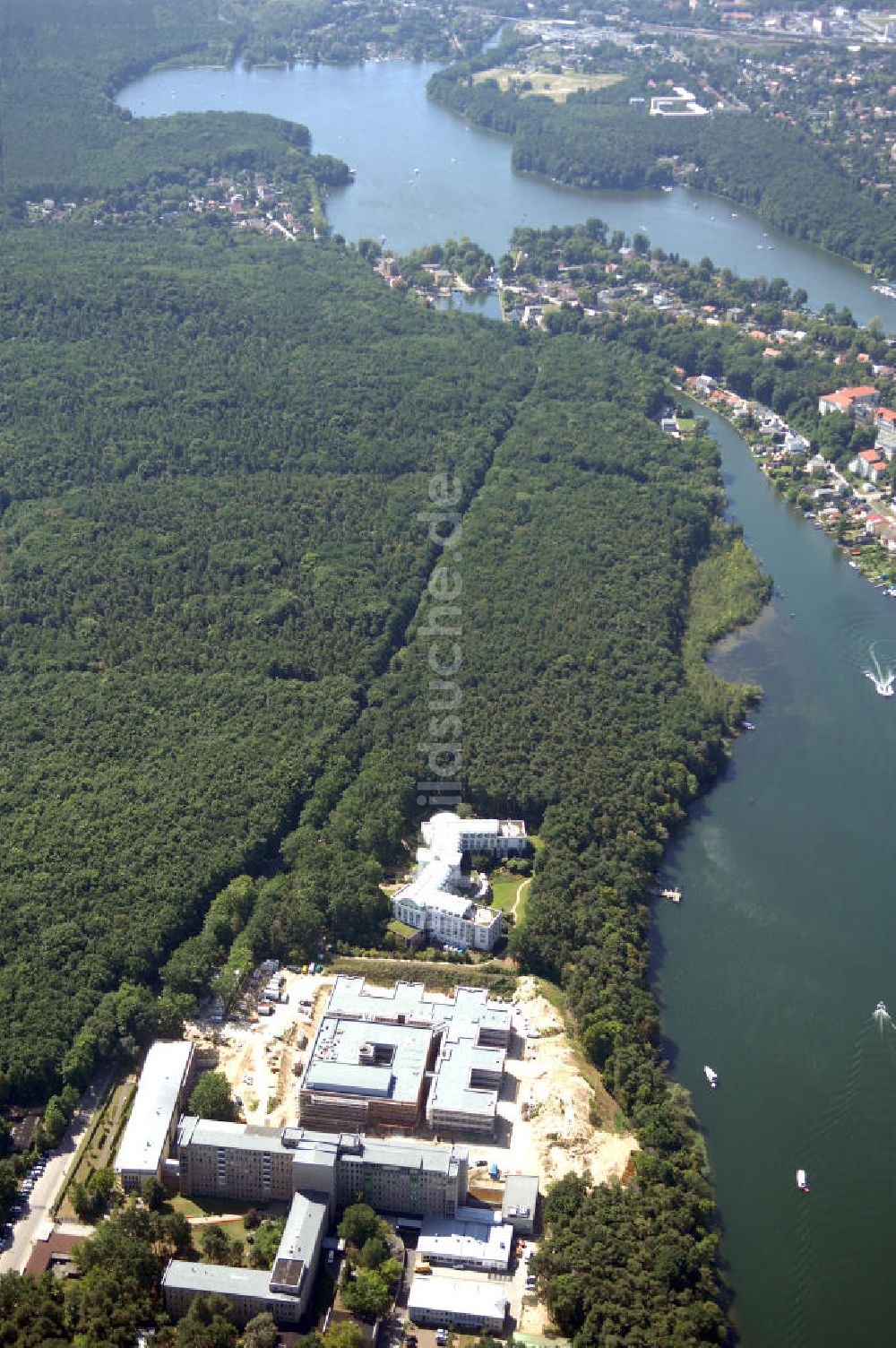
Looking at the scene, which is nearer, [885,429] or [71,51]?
[885,429]

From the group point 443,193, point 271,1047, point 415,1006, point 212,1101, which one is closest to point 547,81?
point 443,193

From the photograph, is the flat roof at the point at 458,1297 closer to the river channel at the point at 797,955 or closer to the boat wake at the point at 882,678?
the river channel at the point at 797,955

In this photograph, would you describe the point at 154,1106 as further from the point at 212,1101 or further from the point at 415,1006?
the point at 415,1006

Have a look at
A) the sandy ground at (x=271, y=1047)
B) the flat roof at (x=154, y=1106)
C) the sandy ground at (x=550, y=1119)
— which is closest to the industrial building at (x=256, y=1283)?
the flat roof at (x=154, y=1106)

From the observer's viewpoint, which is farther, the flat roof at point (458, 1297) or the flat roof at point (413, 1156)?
the flat roof at point (413, 1156)

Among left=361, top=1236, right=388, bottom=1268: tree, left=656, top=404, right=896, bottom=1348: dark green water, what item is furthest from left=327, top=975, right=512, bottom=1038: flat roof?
left=361, top=1236, right=388, bottom=1268: tree

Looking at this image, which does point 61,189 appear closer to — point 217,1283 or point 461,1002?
point 461,1002

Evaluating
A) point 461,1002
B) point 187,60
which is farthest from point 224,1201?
point 187,60

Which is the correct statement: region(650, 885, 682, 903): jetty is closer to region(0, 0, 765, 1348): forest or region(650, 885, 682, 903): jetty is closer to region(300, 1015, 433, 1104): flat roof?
region(0, 0, 765, 1348): forest
